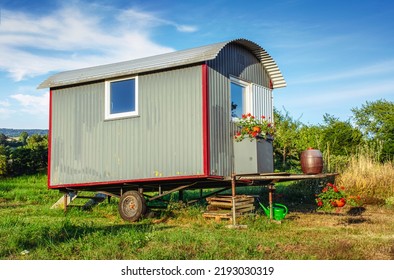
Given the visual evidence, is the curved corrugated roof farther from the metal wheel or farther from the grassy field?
the grassy field

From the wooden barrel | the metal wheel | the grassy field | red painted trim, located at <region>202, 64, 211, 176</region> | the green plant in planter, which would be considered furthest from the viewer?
the metal wheel

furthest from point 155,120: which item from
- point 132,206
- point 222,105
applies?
point 132,206

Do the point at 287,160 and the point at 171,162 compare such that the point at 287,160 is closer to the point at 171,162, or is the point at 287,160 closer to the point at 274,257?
the point at 171,162

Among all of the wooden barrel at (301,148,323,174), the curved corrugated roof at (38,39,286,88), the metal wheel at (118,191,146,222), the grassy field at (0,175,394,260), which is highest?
the curved corrugated roof at (38,39,286,88)

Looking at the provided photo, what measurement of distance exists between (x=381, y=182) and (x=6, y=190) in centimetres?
1449

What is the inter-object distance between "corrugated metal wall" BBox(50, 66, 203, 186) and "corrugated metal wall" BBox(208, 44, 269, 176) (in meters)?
0.36

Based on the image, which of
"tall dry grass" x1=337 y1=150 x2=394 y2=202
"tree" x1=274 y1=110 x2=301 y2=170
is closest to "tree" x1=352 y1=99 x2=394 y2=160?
"tree" x1=274 y1=110 x2=301 y2=170

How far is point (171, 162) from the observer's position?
11742 mm

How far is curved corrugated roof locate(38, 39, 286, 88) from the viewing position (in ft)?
38.2

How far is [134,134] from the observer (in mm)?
12367

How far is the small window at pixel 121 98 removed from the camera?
12508 mm

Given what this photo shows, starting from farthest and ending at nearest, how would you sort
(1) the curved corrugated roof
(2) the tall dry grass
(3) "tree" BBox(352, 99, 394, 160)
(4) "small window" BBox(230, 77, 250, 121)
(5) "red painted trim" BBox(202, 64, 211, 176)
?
(3) "tree" BBox(352, 99, 394, 160) < (2) the tall dry grass < (4) "small window" BBox(230, 77, 250, 121) < (1) the curved corrugated roof < (5) "red painted trim" BBox(202, 64, 211, 176)

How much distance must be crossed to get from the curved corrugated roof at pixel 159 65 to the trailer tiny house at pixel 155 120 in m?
0.04

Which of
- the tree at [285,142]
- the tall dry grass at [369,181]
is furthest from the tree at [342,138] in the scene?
the tall dry grass at [369,181]
